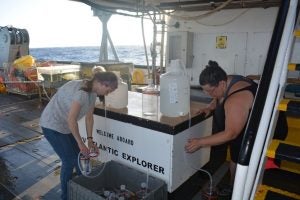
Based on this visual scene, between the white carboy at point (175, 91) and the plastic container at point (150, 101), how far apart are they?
19 centimetres

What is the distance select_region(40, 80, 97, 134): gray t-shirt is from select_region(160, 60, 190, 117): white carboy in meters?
0.77

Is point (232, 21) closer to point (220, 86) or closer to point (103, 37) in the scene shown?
point (220, 86)

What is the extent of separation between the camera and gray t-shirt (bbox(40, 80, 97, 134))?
264 cm

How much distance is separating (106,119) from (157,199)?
1039 mm

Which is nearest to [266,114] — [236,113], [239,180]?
[239,180]

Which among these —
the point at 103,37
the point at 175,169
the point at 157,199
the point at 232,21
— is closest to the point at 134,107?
the point at 175,169

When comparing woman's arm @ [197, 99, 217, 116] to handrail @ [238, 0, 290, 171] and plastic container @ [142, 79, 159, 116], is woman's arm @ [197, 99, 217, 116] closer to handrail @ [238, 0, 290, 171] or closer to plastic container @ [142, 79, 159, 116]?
plastic container @ [142, 79, 159, 116]

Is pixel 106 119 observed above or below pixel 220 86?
below

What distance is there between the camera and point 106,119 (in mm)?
2898

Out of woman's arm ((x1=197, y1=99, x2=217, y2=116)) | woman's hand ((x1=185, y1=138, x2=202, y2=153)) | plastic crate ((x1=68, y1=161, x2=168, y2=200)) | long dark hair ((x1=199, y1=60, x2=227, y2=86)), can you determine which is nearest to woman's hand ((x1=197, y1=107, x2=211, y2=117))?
woman's arm ((x1=197, y1=99, x2=217, y2=116))

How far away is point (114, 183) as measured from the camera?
290 cm

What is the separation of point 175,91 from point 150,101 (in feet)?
2.62

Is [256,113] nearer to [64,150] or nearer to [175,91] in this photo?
[175,91]

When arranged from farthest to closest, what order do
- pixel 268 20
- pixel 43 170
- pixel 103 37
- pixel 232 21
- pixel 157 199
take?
pixel 103 37, pixel 232 21, pixel 268 20, pixel 43 170, pixel 157 199
